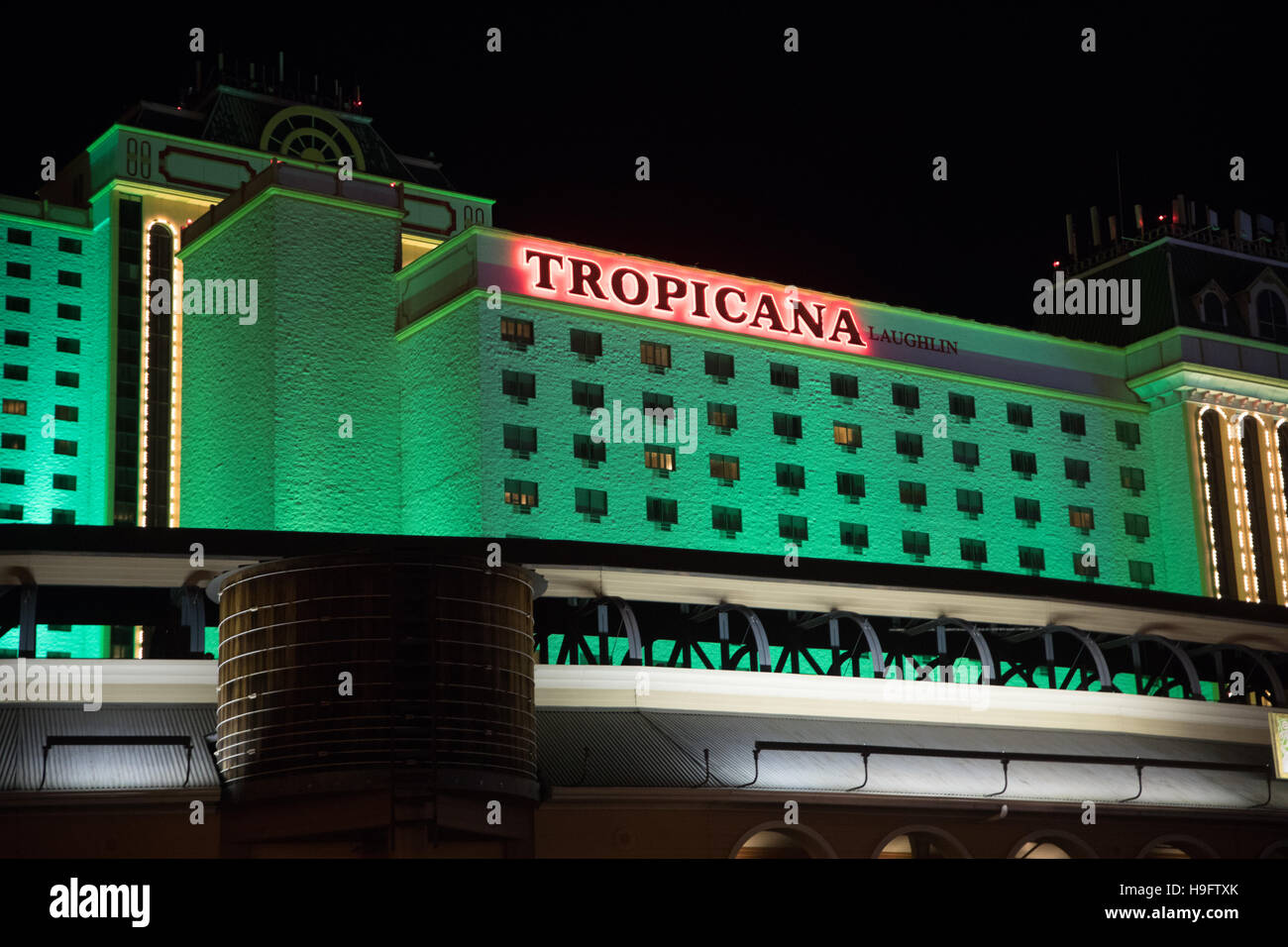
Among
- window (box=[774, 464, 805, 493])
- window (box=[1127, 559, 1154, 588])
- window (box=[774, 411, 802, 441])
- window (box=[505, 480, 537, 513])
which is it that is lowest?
window (box=[1127, 559, 1154, 588])

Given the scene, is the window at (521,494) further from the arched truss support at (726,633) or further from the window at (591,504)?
the arched truss support at (726,633)

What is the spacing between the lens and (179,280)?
9300 centimetres

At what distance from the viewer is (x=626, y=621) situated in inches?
2173

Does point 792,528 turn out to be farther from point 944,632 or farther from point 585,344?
point 944,632

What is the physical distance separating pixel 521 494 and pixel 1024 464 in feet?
80.3

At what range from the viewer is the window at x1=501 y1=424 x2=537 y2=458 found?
2975 inches

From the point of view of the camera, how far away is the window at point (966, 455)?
282 ft

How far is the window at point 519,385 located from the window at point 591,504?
4039 mm

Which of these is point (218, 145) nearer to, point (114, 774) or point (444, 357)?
point (444, 357)

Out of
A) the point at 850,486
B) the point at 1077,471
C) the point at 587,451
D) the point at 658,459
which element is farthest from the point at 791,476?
the point at 1077,471

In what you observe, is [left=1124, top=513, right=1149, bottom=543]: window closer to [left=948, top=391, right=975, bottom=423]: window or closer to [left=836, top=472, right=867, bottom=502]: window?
[left=948, top=391, right=975, bottom=423]: window

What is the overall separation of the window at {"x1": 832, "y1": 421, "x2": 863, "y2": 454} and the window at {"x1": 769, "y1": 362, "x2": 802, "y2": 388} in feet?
7.93

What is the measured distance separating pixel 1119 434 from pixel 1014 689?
112 feet

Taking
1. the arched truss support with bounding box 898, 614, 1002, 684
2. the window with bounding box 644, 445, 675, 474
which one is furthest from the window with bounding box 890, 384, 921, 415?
the arched truss support with bounding box 898, 614, 1002, 684
